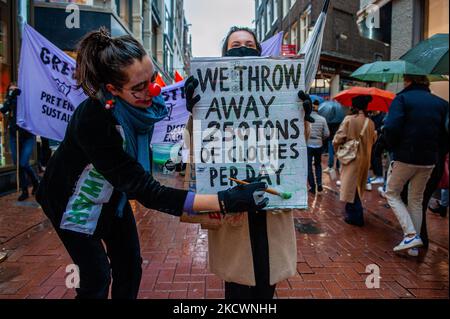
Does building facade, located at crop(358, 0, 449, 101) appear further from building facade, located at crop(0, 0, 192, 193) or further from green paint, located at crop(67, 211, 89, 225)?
green paint, located at crop(67, 211, 89, 225)

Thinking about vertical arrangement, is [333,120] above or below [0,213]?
above

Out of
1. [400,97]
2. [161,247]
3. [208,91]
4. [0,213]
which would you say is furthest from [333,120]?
[208,91]

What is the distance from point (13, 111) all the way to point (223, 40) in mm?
5208

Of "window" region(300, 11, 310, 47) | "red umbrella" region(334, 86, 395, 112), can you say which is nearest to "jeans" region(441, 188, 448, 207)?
"red umbrella" region(334, 86, 395, 112)

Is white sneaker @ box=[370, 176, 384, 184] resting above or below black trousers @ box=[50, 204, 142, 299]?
below

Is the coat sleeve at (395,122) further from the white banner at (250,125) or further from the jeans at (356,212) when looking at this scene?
the white banner at (250,125)

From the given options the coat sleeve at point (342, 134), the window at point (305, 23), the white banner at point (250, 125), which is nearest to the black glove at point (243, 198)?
the white banner at point (250, 125)

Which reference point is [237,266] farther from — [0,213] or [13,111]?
[13,111]

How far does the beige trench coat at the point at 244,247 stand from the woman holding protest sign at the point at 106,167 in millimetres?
203

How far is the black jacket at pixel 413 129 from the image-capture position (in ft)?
10.8

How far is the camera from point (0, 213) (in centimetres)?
540

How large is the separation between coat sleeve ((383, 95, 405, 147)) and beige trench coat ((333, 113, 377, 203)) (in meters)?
1.20

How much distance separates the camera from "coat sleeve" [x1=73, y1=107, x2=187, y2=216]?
156 centimetres
